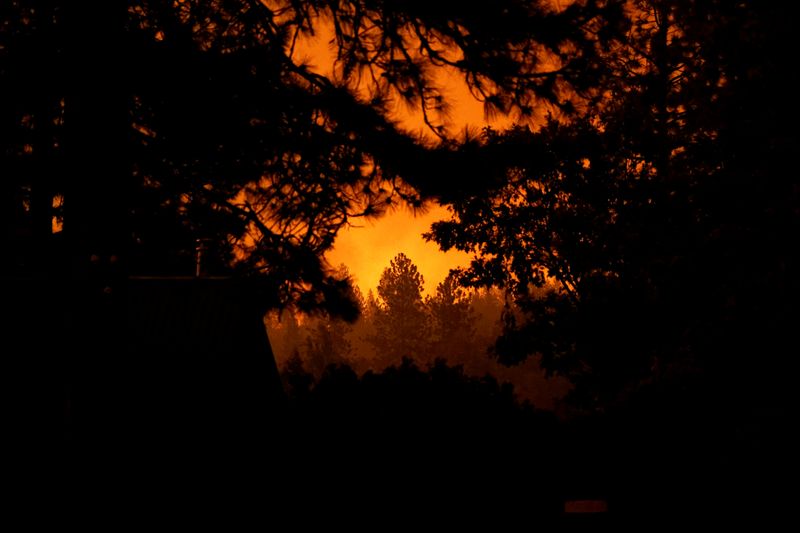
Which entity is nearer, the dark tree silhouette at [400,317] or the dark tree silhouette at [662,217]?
the dark tree silhouette at [662,217]

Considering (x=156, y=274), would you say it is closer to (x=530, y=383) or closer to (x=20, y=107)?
(x=20, y=107)

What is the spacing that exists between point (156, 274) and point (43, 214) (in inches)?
61.6

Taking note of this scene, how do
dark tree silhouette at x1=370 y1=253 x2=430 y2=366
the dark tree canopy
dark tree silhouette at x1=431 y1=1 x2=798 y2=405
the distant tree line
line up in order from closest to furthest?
the dark tree canopy
dark tree silhouette at x1=431 y1=1 x2=798 y2=405
the distant tree line
dark tree silhouette at x1=370 y1=253 x2=430 y2=366

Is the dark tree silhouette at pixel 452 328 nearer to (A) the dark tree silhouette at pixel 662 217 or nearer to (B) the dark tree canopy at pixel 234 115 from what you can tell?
(A) the dark tree silhouette at pixel 662 217

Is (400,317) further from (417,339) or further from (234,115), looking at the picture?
(234,115)

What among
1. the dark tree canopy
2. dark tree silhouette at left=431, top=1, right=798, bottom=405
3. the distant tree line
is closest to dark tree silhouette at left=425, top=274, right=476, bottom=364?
the distant tree line

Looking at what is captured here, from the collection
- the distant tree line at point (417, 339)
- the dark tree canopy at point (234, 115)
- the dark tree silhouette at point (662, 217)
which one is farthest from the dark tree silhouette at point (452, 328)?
the dark tree canopy at point (234, 115)

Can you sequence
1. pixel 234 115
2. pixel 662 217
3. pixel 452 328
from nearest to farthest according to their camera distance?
pixel 234 115 → pixel 662 217 → pixel 452 328

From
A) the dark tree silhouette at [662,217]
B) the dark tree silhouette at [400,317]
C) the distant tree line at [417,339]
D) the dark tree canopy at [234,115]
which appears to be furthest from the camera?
the dark tree silhouette at [400,317]

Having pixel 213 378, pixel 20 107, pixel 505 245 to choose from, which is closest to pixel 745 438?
pixel 213 378

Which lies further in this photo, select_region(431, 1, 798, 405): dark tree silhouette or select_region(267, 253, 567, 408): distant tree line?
select_region(267, 253, 567, 408): distant tree line

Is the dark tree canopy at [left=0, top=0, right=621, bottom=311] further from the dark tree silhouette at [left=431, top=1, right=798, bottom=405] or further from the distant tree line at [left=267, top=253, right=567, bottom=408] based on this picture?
the distant tree line at [left=267, top=253, right=567, bottom=408]

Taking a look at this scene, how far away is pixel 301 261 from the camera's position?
613cm

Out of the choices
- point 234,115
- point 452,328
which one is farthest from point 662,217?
point 452,328
